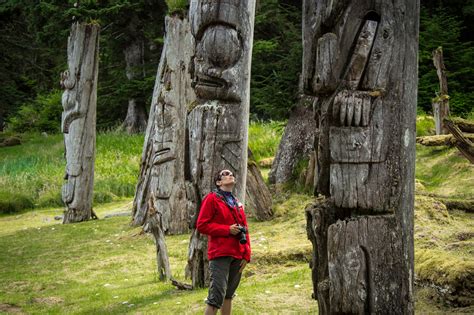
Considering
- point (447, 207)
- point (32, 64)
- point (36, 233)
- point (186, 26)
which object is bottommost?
point (36, 233)

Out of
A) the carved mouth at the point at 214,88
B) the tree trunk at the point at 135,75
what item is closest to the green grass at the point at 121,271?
the carved mouth at the point at 214,88

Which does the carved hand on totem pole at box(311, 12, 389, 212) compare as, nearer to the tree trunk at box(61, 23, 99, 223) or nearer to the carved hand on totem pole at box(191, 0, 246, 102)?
the carved hand on totem pole at box(191, 0, 246, 102)

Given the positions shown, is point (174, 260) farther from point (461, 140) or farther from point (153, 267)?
point (461, 140)

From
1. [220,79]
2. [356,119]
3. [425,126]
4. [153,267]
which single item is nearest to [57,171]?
[425,126]

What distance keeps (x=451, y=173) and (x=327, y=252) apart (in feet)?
28.7

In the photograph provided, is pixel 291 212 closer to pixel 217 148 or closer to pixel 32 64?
pixel 217 148

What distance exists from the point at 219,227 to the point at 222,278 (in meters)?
0.47

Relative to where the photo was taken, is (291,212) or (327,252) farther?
(291,212)

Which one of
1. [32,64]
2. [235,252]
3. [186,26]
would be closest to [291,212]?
[186,26]

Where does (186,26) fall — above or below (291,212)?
above

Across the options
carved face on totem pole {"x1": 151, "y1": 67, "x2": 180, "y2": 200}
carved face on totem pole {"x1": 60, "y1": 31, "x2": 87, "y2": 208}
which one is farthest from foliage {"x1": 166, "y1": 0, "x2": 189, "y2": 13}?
Result: carved face on totem pole {"x1": 60, "y1": 31, "x2": 87, "y2": 208}

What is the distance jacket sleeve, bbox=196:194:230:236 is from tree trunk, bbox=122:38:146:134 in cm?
1863

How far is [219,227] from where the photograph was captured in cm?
571

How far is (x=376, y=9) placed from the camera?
4.68 m
